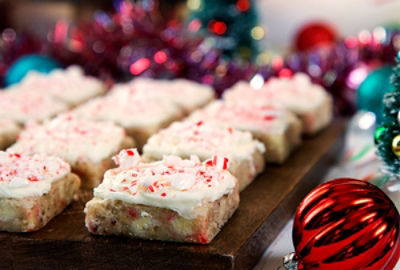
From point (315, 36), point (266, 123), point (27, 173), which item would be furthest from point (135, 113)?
point (315, 36)

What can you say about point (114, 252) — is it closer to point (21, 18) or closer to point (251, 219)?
point (251, 219)

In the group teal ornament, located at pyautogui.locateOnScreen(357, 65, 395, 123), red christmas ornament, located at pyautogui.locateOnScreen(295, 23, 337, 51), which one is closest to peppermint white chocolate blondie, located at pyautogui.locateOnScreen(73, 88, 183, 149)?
teal ornament, located at pyautogui.locateOnScreen(357, 65, 395, 123)

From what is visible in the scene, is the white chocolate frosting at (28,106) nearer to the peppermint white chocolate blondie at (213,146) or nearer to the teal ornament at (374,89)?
the peppermint white chocolate blondie at (213,146)

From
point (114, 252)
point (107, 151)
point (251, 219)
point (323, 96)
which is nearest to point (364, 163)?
point (323, 96)

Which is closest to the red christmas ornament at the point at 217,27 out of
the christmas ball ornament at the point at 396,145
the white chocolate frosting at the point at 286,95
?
the white chocolate frosting at the point at 286,95

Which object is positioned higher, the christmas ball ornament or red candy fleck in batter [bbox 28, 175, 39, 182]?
red candy fleck in batter [bbox 28, 175, 39, 182]

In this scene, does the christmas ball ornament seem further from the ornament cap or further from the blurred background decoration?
the blurred background decoration

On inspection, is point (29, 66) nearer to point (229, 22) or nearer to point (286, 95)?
point (229, 22)
